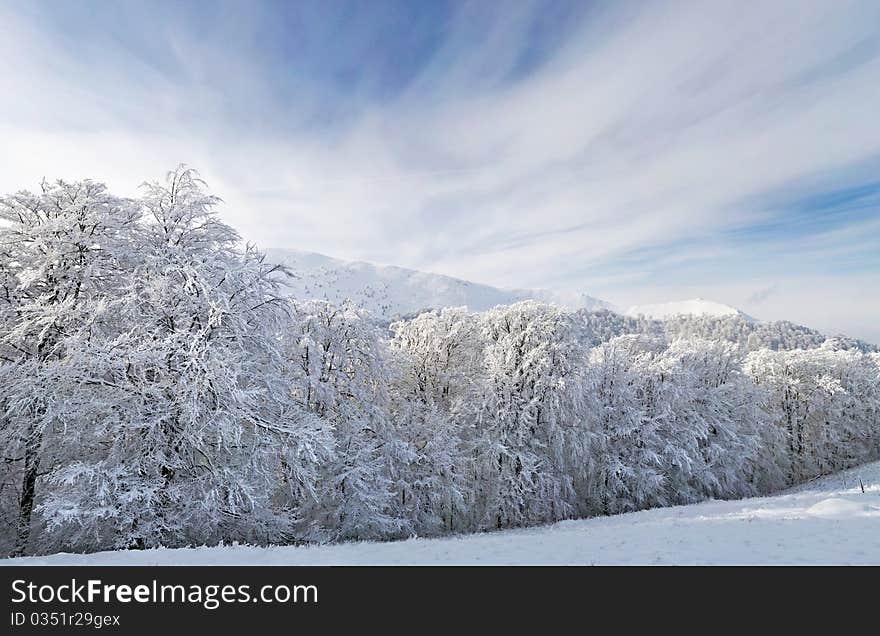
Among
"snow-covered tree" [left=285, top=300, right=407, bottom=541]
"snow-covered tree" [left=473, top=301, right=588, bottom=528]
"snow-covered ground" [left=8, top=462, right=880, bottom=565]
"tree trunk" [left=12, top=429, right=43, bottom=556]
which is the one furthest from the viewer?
"snow-covered tree" [left=473, top=301, right=588, bottom=528]

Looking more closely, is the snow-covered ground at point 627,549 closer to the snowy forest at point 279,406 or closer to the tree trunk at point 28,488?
the snowy forest at point 279,406

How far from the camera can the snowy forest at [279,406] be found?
40.3ft

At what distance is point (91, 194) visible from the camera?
14086mm

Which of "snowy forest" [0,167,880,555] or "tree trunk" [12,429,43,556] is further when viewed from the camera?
"tree trunk" [12,429,43,556]

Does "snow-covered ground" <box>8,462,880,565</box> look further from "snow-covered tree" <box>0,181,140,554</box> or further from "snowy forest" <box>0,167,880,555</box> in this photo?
"snow-covered tree" <box>0,181,140,554</box>

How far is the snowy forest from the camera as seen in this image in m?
12.3

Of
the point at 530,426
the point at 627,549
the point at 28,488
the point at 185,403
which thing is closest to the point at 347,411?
the point at 185,403

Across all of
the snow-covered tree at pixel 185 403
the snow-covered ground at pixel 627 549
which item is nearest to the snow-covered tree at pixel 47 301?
the snow-covered tree at pixel 185 403

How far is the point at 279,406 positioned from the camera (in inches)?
586

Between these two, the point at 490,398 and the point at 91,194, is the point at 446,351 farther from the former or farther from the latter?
the point at 91,194

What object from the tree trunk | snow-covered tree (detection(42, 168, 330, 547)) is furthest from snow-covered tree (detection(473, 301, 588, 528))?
the tree trunk

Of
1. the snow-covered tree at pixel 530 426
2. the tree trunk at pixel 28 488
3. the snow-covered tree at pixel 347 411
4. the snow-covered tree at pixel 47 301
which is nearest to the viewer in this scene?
the snow-covered tree at pixel 47 301
